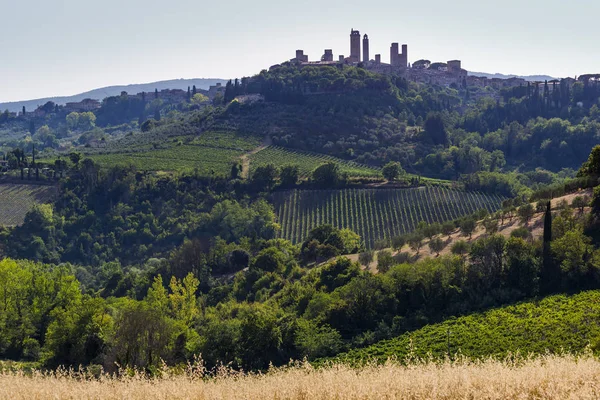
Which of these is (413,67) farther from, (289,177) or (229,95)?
(289,177)

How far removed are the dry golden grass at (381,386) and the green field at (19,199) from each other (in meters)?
59.1

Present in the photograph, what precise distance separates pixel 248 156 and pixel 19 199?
27024 mm

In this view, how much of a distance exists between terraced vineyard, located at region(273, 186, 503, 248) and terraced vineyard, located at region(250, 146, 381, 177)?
779cm

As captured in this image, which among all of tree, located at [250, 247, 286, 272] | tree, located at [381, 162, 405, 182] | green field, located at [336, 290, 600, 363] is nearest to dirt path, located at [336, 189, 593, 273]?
tree, located at [250, 247, 286, 272]

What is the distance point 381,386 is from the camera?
9719 millimetres

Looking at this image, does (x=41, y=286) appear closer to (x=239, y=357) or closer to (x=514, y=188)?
(x=239, y=357)

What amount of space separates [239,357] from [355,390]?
53.5 ft

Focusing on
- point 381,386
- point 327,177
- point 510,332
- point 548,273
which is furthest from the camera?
point 327,177

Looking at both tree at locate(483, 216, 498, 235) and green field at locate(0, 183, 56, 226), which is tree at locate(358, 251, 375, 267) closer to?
tree at locate(483, 216, 498, 235)

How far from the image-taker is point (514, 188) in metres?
69.2

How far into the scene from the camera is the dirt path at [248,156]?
7388 centimetres

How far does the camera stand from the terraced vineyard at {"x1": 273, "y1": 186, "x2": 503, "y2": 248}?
5962 centimetres

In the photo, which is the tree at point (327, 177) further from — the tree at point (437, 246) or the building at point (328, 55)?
the building at point (328, 55)

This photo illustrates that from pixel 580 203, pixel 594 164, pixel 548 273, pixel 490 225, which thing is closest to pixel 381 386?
pixel 548 273
